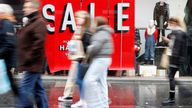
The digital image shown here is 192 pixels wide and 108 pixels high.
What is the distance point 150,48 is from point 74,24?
7.84 ft

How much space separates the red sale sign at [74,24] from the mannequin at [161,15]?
1.69 metres

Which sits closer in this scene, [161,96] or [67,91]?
[67,91]

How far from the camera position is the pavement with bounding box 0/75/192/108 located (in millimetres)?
10695

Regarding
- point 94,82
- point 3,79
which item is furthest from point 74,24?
point 94,82

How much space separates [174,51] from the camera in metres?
10.3

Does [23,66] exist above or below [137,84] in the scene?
above

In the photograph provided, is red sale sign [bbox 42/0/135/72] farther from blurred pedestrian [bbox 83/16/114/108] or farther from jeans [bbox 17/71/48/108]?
jeans [bbox 17/71/48/108]

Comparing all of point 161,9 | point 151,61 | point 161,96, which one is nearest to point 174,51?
point 161,96

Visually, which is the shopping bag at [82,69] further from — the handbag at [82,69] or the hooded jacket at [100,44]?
the hooded jacket at [100,44]

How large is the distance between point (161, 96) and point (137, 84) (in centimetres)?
204

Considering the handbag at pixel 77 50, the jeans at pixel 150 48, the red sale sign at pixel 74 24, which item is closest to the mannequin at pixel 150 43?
the jeans at pixel 150 48

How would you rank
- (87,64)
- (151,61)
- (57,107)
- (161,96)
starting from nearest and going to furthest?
(87,64), (57,107), (161,96), (151,61)

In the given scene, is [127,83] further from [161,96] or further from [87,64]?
[87,64]

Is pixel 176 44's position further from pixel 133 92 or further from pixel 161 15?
pixel 161 15
